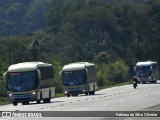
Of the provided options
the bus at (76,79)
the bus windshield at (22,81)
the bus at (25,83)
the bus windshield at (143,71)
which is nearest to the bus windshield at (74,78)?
the bus at (76,79)

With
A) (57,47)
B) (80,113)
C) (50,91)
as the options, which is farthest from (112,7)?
(80,113)

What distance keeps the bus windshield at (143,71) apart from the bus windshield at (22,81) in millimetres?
48385

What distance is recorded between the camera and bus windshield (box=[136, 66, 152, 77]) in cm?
9338

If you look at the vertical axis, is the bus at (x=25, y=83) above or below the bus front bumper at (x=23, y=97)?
above

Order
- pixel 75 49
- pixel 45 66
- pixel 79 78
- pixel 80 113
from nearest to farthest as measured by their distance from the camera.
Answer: pixel 80 113 < pixel 45 66 < pixel 79 78 < pixel 75 49

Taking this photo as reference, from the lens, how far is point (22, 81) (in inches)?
1822

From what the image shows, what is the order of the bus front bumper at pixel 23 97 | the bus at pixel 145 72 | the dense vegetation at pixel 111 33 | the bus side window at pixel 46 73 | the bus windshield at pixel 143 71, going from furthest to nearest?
the dense vegetation at pixel 111 33, the bus at pixel 145 72, the bus windshield at pixel 143 71, the bus side window at pixel 46 73, the bus front bumper at pixel 23 97

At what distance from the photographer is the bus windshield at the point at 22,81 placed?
46.1 meters

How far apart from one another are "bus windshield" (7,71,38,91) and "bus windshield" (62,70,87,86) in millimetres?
12726

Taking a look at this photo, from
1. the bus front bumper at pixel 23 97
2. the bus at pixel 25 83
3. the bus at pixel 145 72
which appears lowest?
the bus at pixel 145 72

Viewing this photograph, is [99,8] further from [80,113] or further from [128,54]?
[80,113]

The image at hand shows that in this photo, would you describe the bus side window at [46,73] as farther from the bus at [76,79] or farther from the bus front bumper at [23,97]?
the bus at [76,79]

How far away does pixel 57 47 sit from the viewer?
13862 centimetres

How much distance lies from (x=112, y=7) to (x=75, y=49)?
70.8 ft
